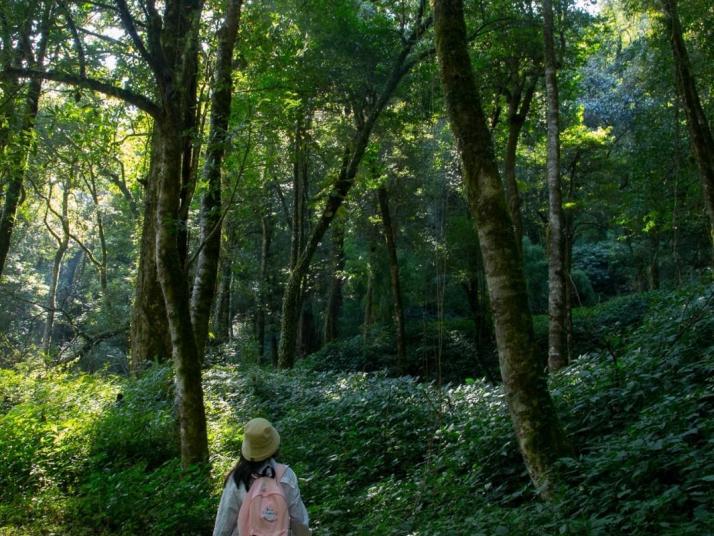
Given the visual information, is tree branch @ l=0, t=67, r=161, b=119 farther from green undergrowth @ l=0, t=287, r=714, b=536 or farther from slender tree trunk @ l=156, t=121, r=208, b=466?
green undergrowth @ l=0, t=287, r=714, b=536

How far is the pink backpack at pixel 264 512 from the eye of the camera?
4.04 m

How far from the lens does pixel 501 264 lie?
5316 mm

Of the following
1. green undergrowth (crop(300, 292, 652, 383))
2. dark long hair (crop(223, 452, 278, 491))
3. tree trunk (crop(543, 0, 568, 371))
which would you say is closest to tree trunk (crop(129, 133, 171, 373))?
tree trunk (crop(543, 0, 568, 371))

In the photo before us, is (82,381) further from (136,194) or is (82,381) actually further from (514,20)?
(136,194)

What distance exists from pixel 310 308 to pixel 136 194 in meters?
10.1

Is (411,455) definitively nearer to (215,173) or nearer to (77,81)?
(215,173)

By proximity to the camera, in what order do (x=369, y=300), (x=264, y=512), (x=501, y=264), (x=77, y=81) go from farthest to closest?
(x=369, y=300), (x=77, y=81), (x=501, y=264), (x=264, y=512)

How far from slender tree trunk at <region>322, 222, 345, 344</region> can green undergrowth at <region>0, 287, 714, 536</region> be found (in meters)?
15.5

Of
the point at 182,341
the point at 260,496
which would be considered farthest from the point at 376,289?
the point at 260,496

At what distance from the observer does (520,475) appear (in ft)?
19.3

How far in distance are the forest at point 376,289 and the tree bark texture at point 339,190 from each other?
0.26ft

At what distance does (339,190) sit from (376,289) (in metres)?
10.8

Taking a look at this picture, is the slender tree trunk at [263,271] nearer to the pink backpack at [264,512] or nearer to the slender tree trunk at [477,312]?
the slender tree trunk at [477,312]

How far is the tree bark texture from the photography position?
53.4 feet
